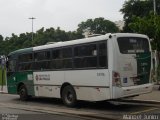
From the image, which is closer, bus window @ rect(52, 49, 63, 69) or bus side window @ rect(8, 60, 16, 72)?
bus window @ rect(52, 49, 63, 69)

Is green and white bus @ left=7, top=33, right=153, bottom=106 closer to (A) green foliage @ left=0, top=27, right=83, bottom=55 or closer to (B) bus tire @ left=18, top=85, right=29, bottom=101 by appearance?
(B) bus tire @ left=18, top=85, right=29, bottom=101

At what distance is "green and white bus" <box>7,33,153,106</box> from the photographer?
14.4 m

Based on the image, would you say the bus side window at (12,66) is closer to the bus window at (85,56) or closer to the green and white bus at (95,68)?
the green and white bus at (95,68)

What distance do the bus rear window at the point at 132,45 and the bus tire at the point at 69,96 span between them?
9.97 ft

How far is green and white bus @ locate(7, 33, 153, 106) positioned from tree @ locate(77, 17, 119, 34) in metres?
78.3

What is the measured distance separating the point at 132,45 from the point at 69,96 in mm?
3603

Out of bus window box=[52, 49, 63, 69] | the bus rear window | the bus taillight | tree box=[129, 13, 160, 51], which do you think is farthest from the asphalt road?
tree box=[129, 13, 160, 51]

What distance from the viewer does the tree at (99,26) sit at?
3836 inches

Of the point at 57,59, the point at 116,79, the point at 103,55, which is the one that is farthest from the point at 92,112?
the point at 57,59

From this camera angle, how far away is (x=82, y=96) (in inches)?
624

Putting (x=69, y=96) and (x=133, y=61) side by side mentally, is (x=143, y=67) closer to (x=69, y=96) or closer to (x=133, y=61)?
(x=133, y=61)

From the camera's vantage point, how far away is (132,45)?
49.9ft

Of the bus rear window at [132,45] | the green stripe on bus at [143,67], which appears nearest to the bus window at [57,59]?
the bus rear window at [132,45]

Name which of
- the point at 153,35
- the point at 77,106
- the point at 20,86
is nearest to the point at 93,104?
the point at 77,106
